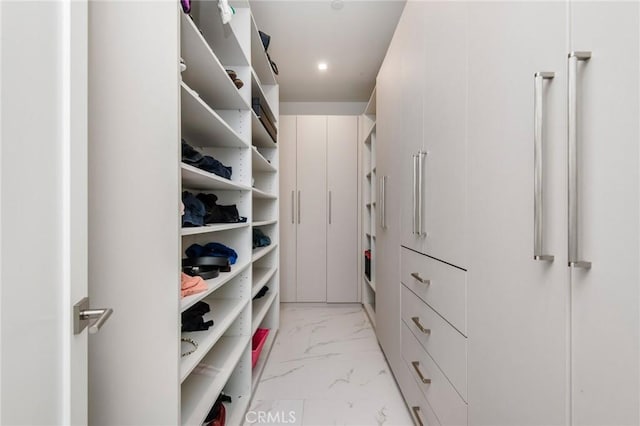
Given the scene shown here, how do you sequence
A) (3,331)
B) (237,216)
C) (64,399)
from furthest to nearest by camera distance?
(237,216) < (64,399) < (3,331)

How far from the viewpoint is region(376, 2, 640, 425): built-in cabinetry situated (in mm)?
517

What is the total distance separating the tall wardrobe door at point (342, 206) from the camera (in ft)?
11.3

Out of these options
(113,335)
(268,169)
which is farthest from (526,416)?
(268,169)

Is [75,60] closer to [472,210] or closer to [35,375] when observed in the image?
[35,375]

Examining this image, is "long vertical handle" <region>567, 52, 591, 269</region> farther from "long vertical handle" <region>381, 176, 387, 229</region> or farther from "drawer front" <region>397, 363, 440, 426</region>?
"long vertical handle" <region>381, 176, 387, 229</region>

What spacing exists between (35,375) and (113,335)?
1.31ft

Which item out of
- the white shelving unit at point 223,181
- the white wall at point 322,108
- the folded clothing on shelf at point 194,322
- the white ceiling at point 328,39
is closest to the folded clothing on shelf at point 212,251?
the white shelving unit at point 223,181

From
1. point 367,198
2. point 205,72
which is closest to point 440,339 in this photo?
point 205,72

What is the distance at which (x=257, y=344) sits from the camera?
216cm

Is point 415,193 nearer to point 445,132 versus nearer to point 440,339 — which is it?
point 445,132

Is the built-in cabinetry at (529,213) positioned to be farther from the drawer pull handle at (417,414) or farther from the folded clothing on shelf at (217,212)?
the folded clothing on shelf at (217,212)

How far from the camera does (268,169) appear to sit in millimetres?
2639

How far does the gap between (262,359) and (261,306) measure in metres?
0.39

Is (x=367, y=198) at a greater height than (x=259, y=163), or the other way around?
(x=259, y=163)
